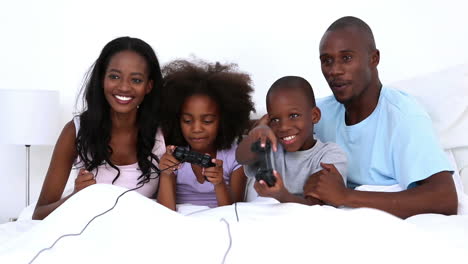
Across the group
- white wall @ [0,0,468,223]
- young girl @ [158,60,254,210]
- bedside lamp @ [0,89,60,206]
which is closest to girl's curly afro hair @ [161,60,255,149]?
young girl @ [158,60,254,210]

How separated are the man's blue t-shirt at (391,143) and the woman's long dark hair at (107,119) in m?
0.56

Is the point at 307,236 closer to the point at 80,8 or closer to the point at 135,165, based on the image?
the point at 135,165

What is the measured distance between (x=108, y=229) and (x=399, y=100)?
96cm

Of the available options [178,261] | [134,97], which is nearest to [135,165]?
[134,97]

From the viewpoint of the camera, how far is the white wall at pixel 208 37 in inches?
101

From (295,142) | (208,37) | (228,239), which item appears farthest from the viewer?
(208,37)

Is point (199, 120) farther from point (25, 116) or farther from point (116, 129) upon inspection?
point (25, 116)

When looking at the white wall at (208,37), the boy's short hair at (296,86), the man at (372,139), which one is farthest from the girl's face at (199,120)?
the white wall at (208,37)

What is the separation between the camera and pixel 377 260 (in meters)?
1.06

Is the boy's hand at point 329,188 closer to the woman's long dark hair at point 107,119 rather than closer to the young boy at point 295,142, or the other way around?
the young boy at point 295,142

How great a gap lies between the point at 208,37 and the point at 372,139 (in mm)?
1145

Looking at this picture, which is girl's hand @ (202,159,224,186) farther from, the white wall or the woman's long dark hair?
the white wall

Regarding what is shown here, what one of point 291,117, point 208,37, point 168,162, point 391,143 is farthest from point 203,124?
point 208,37

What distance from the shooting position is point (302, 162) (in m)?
1.65
